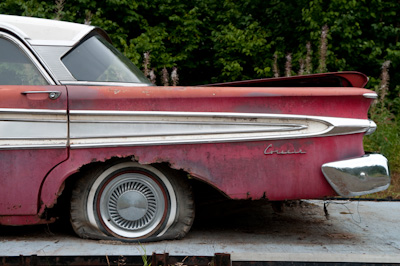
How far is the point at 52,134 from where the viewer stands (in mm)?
3039

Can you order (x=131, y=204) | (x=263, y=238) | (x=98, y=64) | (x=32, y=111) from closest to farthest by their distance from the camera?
(x=32, y=111), (x=131, y=204), (x=263, y=238), (x=98, y=64)

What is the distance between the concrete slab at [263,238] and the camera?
9.21ft

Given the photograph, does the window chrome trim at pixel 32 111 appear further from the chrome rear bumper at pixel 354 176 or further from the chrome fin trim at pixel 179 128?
the chrome rear bumper at pixel 354 176

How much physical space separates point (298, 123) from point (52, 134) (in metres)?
1.57

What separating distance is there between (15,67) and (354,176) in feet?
7.71

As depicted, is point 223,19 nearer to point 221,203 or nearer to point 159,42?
point 159,42

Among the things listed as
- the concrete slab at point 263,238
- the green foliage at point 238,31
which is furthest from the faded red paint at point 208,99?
the green foliage at point 238,31

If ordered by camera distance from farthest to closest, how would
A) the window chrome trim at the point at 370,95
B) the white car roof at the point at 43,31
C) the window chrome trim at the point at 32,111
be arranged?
the white car roof at the point at 43,31, the window chrome trim at the point at 370,95, the window chrome trim at the point at 32,111

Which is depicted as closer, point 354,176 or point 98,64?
point 354,176

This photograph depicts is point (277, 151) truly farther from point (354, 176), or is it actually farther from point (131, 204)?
point (131, 204)

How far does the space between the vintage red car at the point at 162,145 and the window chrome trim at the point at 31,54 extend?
1 centimetres

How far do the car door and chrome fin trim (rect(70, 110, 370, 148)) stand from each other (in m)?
0.12

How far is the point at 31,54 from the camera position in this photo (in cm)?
322

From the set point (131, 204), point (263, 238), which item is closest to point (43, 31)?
point (131, 204)
